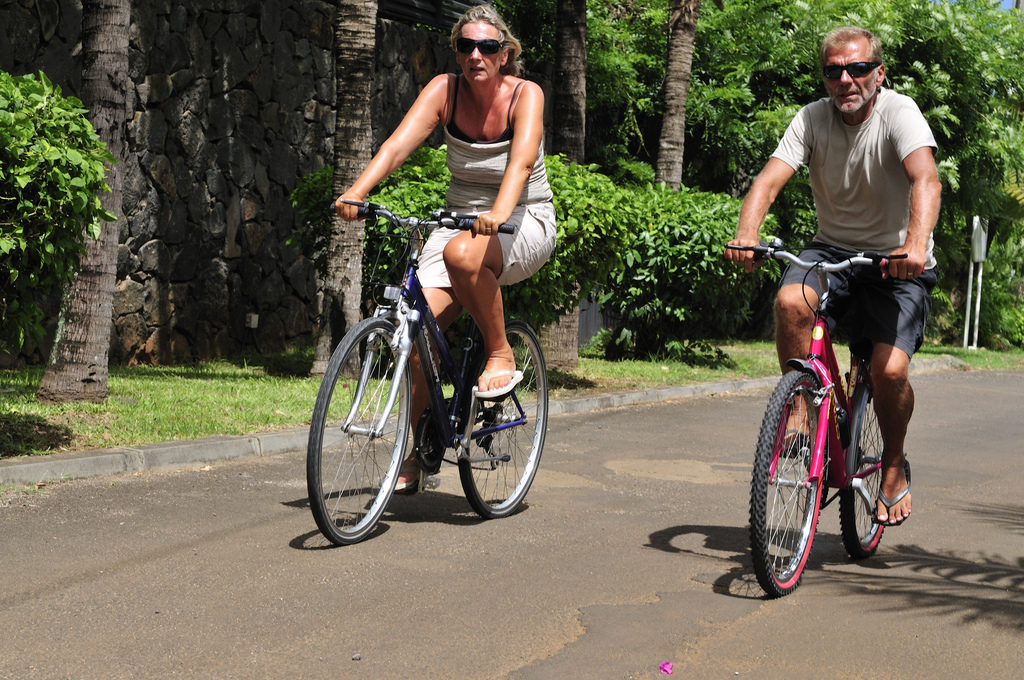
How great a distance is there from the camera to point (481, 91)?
211 inches

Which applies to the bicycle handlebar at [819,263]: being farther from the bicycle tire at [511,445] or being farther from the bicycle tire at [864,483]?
the bicycle tire at [511,445]

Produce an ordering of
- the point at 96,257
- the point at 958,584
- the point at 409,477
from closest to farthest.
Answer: the point at 958,584, the point at 409,477, the point at 96,257

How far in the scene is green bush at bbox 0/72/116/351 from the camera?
562cm

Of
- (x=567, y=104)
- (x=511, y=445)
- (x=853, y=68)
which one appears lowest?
(x=511, y=445)

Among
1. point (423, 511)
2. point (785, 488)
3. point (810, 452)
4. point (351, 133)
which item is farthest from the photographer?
point (351, 133)

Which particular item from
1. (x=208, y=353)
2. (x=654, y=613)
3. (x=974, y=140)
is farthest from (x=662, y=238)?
(x=654, y=613)

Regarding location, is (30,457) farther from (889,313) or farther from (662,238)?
(662,238)

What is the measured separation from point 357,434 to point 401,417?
37cm

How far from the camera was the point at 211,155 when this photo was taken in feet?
38.9

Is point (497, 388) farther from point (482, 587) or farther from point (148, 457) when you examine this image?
point (148, 457)

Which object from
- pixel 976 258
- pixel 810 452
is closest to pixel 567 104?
pixel 810 452

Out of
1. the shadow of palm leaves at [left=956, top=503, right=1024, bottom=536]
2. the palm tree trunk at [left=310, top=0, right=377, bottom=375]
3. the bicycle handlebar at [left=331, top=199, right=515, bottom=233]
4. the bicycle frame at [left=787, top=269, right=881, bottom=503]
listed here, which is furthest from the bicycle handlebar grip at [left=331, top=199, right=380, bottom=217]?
the palm tree trunk at [left=310, top=0, right=377, bottom=375]

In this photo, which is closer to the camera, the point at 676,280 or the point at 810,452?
the point at 810,452

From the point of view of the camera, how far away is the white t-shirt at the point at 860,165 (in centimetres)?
481
